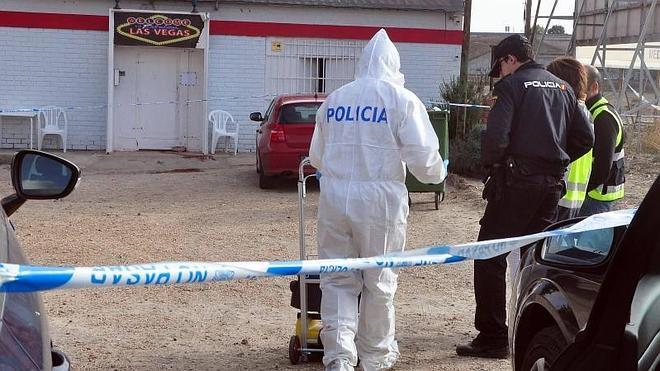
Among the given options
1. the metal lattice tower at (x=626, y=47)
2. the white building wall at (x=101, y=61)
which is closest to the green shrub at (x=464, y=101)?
the metal lattice tower at (x=626, y=47)

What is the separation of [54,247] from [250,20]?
11.5m

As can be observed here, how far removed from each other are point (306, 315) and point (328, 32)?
15.4 m

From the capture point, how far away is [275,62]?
20438mm

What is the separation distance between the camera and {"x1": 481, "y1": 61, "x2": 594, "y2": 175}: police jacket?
577 cm

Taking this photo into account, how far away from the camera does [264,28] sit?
2025 cm

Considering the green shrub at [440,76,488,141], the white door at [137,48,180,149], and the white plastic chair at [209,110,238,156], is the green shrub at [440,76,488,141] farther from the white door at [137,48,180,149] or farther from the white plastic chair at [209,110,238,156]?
the white door at [137,48,180,149]

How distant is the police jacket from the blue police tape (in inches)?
64.9

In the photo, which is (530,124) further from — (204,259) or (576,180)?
(204,259)

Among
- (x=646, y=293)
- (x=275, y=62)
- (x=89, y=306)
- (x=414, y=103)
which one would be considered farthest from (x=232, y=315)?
(x=275, y=62)

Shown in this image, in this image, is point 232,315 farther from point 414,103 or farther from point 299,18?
point 299,18

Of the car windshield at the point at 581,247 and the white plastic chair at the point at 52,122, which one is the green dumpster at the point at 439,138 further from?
the white plastic chair at the point at 52,122

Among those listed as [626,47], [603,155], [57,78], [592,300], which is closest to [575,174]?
[603,155]

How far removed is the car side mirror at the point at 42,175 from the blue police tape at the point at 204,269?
55cm

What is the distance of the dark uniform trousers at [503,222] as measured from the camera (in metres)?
5.80
